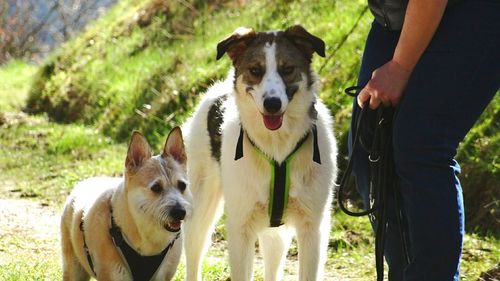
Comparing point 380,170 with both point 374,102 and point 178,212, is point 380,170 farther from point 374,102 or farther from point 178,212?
point 178,212

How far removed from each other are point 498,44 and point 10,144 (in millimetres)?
8732

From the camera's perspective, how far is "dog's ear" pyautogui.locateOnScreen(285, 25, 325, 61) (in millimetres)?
4738

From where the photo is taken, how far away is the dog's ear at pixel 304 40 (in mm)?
4738

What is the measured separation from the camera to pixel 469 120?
127 inches

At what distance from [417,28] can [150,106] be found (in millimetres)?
7964

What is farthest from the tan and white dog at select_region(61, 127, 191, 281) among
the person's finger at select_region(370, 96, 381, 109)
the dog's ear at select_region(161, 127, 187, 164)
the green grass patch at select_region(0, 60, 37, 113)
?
the green grass patch at select_region(0, 60, 37, 113)

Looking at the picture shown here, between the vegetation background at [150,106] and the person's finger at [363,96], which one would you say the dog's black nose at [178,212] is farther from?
the vegetation background at [150,106]

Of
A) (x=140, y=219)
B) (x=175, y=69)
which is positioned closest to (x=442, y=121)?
(x=140, y=219)

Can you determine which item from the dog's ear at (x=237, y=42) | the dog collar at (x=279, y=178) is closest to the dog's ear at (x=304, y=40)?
the dog's ear at (x=237, y=42)

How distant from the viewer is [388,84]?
3.38 m

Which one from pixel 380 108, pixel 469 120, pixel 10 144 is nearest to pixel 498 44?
pixel 469 120

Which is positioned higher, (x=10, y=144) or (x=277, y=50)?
(x=277, y=50)

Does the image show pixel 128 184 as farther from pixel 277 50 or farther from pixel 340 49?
pixel 340 49

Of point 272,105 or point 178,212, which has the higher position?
point 272,105
